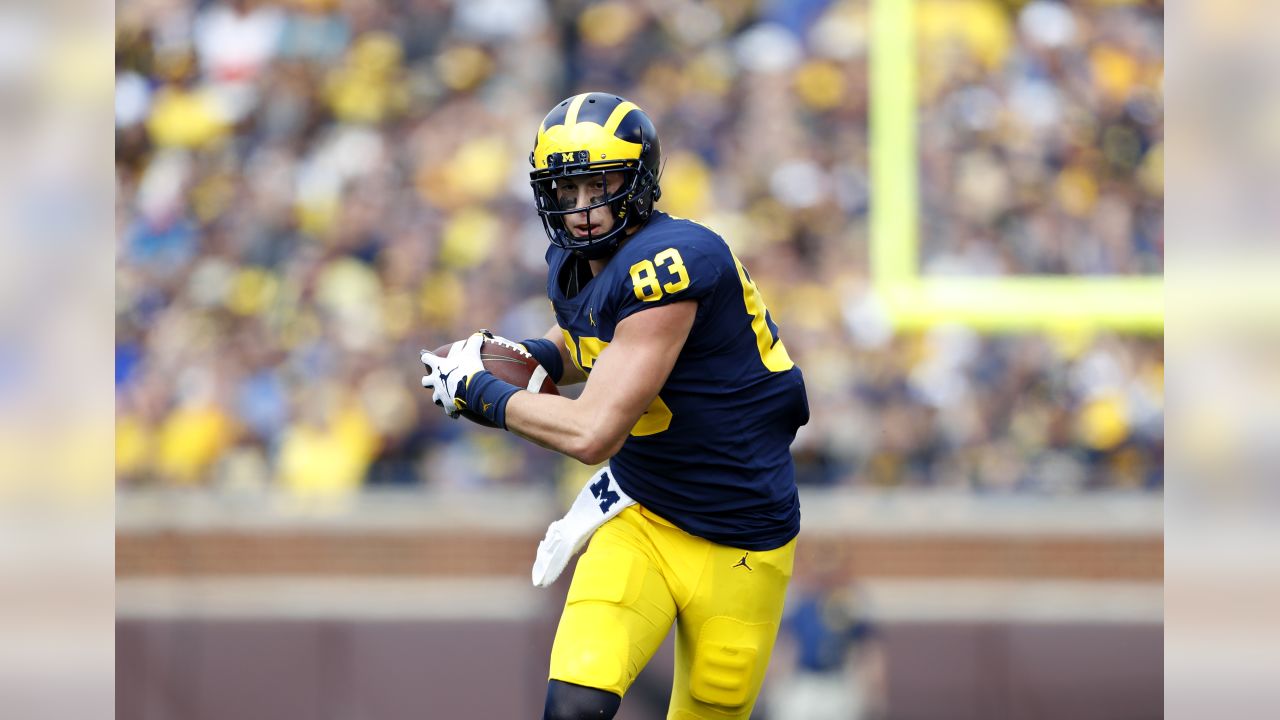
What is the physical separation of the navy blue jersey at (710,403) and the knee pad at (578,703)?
1.49ft

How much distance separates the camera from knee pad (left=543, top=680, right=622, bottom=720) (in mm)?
2787

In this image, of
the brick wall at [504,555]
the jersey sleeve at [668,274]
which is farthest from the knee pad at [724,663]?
the brick wall at [504,555]

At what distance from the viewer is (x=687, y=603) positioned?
3.07m

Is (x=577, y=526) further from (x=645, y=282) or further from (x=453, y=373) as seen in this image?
(x=645, y=282)

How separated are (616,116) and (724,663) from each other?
1239 millimetres

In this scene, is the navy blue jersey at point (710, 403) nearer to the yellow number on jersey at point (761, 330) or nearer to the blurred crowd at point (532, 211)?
the yellow number on jersey at point (761, 330)

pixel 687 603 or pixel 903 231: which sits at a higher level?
pixel 903 231

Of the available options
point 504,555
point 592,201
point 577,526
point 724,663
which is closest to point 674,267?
point 592,201

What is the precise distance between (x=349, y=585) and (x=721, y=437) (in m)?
3.53

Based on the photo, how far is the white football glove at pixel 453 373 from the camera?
293 centimetres

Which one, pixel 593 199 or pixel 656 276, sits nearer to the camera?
pixel 656 276

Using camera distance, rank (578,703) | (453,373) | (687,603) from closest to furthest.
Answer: (578,703), (453,373), (687,603)

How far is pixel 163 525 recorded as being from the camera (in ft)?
20.9

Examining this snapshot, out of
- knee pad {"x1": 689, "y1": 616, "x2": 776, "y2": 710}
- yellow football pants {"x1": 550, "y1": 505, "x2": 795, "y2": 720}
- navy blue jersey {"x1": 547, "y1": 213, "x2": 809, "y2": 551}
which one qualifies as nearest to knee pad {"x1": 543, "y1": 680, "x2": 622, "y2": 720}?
yellow football pants {"x1": 550, "y1": 505, "x2": 795, "y2": 720}
